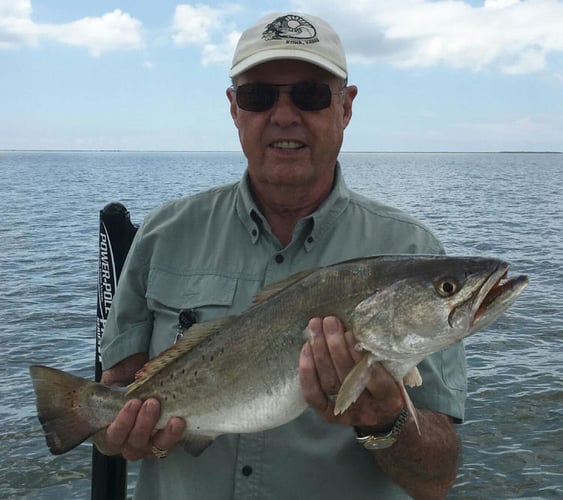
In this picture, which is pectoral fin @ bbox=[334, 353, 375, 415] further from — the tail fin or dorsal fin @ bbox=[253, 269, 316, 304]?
the tail fin

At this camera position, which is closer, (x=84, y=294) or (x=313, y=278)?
(x=313, y=278)

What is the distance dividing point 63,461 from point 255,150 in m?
6.32

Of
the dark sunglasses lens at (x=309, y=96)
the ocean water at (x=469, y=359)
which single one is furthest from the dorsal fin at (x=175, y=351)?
the ocean water at (x=469, y=359)

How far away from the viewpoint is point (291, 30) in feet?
12.0

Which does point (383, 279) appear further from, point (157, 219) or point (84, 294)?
point (84, 294)

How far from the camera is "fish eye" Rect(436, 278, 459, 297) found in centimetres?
291

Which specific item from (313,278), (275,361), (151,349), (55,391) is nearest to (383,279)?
(313,278)

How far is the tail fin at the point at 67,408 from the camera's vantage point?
11.0ft

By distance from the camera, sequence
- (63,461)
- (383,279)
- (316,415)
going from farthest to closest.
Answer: (63,461) < (316,415) < (383,279)

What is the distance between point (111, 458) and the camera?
4566mm

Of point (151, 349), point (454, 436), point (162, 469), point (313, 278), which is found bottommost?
point (162, 469)

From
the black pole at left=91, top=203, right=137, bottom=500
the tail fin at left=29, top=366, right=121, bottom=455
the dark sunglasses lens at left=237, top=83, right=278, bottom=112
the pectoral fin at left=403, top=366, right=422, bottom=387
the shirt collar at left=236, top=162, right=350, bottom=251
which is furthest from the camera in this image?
the black pole at left=91, top=203, right=137, bottom=500

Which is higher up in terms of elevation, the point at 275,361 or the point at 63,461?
the point at 275,361

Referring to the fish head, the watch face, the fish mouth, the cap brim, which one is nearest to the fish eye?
the fish head
